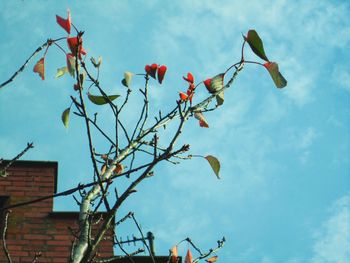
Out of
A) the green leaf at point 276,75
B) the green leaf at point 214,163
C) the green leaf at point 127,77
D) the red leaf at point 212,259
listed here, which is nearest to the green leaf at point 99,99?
the green leaf at point 127,77

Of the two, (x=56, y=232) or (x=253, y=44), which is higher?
(x=56, y=232)

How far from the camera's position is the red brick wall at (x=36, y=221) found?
540 centimetres

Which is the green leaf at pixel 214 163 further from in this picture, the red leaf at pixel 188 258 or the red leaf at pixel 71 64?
the red leaf at pixel 71 64

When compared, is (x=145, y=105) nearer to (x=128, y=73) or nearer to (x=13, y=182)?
(x=128, y=73)

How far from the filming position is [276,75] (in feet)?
8.00

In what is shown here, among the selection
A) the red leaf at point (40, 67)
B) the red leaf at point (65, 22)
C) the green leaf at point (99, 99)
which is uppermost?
the green leaf at point (99, 99)

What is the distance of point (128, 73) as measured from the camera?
2850 mm

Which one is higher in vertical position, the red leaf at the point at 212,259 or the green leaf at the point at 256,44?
the green leaf at the point at 256,44

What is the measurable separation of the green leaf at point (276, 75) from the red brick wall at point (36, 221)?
11.0 ft

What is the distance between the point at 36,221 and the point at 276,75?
389cm

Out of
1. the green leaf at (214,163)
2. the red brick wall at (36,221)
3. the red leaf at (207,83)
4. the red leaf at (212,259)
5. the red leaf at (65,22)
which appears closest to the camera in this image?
the red leaf at (65,22)

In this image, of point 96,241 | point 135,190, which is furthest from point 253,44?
point 96,241

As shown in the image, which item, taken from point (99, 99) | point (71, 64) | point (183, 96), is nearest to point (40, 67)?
point (71, 64)

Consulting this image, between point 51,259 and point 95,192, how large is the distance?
2.71 meters
